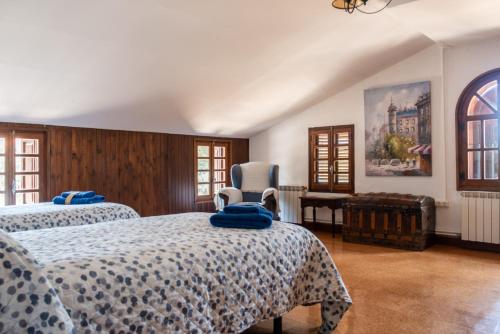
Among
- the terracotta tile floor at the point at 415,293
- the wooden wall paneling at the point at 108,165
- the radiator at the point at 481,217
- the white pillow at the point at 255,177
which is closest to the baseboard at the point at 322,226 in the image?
the white pillow at the point at 255,177

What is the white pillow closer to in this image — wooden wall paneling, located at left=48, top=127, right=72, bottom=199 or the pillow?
wooden wall paneling, located at left=48, top=127, right=72, bottom=199

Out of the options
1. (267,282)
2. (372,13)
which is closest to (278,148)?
(372,13)

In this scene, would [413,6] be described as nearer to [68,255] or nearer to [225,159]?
[68,255]

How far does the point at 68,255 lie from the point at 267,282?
102 cm

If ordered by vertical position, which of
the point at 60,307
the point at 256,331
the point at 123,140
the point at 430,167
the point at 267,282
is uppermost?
the point at 123,140

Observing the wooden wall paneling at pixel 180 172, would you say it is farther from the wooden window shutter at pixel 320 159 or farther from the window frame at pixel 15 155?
the wooden window shutter at pixel 320 159

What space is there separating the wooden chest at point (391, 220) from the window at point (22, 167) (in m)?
4.10

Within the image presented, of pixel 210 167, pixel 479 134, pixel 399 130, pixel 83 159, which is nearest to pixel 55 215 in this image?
pixel 83 159

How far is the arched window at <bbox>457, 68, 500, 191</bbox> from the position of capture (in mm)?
4906

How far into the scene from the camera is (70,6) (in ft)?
9.57

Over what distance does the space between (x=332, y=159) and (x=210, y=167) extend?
2118mm

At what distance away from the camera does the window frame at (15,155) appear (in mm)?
4543

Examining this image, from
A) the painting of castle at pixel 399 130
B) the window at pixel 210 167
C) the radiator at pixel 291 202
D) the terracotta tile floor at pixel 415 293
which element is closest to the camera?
the terracotta tile floor at pixel 415 293

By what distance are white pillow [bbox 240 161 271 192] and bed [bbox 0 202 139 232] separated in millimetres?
2437
